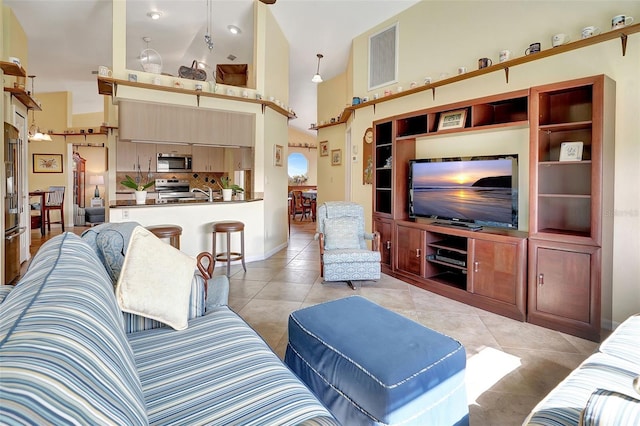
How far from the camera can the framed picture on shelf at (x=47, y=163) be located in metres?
8.82

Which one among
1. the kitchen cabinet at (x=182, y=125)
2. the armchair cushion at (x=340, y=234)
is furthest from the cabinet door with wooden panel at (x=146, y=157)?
the armchair cushion at (x=340, y=234)

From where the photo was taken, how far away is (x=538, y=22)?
10.9 feet

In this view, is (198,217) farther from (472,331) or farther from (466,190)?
(472,331)

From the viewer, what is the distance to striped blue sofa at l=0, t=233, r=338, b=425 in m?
0.58

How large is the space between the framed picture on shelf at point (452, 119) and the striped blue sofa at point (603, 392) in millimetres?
2441

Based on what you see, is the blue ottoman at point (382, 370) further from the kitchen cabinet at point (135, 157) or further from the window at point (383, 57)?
the kitchen cabinet at point (135, 157)

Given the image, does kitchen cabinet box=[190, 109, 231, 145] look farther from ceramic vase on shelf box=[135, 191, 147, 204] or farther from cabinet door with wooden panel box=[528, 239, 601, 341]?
cabinet door with wooden panel box=[528, 239, 601, 341]

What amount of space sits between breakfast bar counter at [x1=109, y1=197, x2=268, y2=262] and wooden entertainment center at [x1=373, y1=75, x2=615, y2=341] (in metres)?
2.55

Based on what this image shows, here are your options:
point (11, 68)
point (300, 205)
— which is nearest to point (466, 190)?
point (11, 68)

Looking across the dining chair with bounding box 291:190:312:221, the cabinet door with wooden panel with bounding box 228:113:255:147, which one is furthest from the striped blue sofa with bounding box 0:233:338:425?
the dining chair with bounding box 291:190:312:221

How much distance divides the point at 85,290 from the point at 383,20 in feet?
17.9

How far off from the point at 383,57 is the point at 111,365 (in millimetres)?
5311

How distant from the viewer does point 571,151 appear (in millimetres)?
2842

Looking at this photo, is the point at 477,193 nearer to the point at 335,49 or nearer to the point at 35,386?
the point at 35,386
